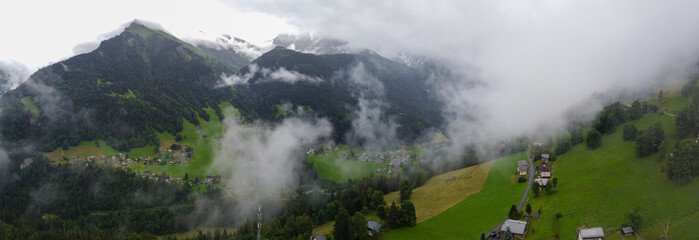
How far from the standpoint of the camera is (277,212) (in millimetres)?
115188

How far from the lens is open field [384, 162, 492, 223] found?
282 ft

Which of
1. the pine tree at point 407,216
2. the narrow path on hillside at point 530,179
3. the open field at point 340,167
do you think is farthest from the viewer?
the open field at point 340,167

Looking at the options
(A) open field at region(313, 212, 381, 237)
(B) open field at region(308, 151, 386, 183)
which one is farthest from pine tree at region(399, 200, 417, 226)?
(B) open field at region(308, 151, 386, 183)

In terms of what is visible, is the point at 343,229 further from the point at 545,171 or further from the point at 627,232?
the point at 545,171

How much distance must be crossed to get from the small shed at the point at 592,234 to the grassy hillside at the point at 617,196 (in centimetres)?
201

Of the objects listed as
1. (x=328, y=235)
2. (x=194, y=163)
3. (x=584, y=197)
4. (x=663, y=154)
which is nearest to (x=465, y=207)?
(x=584, y=197)

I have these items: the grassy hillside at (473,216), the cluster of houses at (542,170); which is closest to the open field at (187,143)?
the grassy hillside at (473,216)

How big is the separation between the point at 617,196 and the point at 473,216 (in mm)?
25941

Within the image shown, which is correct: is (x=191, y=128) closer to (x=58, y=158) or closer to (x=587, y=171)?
(x=58, y=158)

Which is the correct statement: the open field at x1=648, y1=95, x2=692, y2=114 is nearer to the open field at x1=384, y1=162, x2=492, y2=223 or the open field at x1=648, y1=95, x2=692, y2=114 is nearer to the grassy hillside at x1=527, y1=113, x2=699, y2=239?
the grassy hillside at x1=527, y1=113, x2=699, y2=239

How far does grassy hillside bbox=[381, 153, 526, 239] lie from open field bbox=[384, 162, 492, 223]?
2.74 m

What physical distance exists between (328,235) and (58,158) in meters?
120

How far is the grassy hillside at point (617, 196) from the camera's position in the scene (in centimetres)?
5081

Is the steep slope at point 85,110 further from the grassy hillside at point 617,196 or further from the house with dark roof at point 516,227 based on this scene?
the grassy hillside at point 617,196
